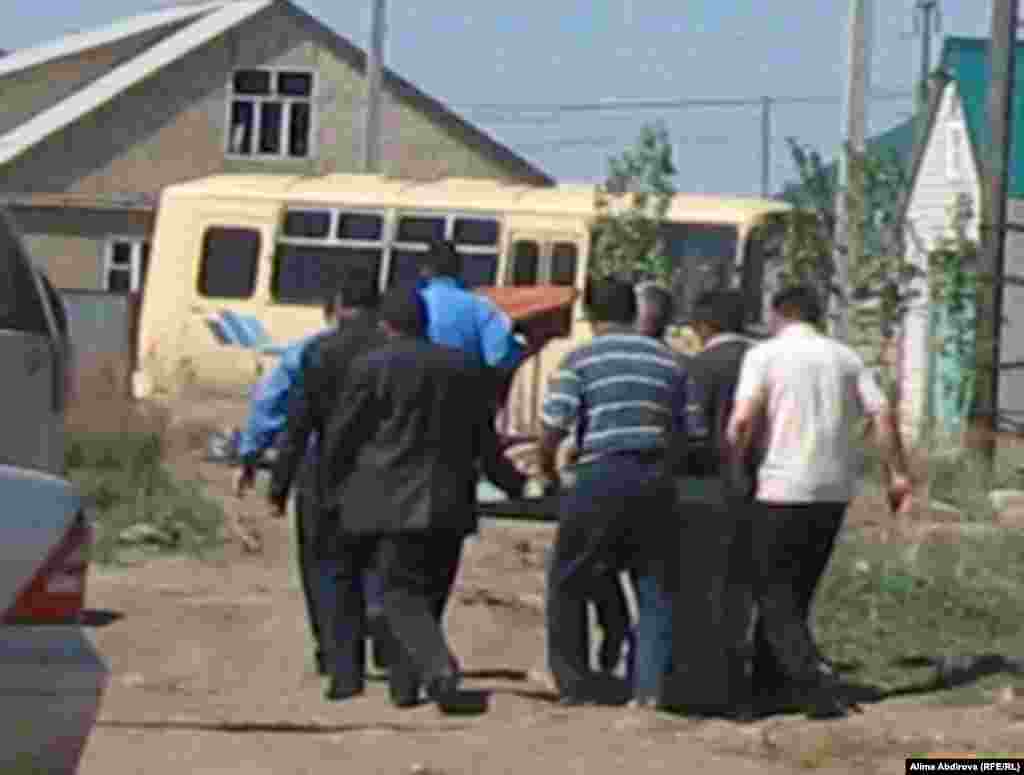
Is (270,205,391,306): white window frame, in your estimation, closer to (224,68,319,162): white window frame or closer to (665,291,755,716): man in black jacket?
(665,291,755,716): man in black jacket

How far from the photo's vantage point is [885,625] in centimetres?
1541

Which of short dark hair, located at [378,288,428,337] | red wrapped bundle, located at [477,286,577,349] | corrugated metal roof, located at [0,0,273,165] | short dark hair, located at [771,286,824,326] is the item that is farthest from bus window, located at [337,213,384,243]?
corrugated metal roof, located at [0,0,273,165]

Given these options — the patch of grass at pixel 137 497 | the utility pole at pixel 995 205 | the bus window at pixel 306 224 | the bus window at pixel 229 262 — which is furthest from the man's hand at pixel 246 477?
the bus window at pixel 229 262

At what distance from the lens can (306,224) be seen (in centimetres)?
3334

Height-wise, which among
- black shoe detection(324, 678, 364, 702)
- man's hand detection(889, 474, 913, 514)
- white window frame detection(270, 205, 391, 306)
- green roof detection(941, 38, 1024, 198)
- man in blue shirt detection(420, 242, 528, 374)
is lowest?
black shoe detection(324, 678, 364, 702)

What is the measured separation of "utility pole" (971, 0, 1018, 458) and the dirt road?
11081 mm

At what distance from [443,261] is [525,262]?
17464mm

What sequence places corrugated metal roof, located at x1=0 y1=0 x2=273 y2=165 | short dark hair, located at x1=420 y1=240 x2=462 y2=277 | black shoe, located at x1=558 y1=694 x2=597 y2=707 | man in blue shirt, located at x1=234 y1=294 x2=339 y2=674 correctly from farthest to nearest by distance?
corrugated metal roof, located at x1=0 y1=0 x2=273 y2=165
short dark hair, located at x1=420 y1=240 x2=462 y2=277
man in blue shirt, located at x1=234 y1=294 x2=339 y2=674
black shoe, located at x1=558 y1=694 x2=597 y2=707

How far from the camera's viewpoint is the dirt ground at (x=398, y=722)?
37.2 feet

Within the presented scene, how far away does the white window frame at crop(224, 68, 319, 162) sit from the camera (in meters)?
58.7

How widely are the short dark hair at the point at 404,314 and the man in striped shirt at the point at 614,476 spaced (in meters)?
0.60

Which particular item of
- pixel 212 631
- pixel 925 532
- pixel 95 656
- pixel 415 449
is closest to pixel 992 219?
pixel 925 532

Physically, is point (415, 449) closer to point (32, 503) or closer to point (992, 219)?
Answer: point (32, 503)

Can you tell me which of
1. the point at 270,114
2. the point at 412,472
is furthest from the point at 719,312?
the point at 270,114
